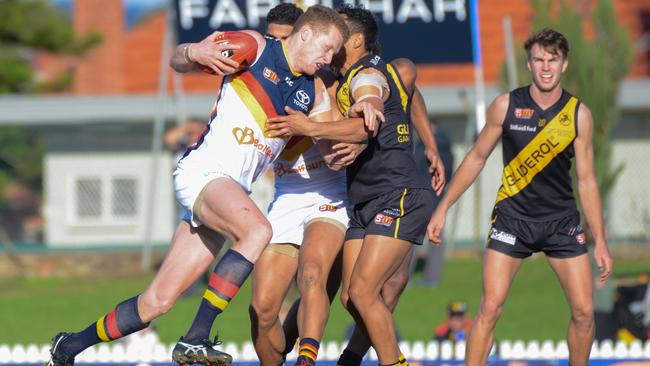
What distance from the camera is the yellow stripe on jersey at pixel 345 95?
6691mm

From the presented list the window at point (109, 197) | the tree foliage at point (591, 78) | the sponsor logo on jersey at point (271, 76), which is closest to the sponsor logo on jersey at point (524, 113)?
the sponsor logo on jersey at point (271, 76)

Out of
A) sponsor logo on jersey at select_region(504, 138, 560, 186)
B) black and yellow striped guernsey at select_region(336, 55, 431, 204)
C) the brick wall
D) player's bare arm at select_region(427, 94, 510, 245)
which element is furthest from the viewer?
the brick wall

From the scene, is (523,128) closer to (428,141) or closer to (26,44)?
(428,141)

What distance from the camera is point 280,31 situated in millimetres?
7023

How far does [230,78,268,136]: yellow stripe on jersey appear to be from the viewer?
6.29 metres

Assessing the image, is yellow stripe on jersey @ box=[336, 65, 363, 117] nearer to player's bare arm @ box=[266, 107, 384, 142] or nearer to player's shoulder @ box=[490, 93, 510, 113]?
player's bare arm @ box=[266, 107, 384, 142]

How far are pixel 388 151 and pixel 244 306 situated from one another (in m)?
9.34

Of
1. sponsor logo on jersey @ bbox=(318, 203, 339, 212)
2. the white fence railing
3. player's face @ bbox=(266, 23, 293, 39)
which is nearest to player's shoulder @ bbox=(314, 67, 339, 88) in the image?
player's face @ bbox=(266, 23, 293, 39)

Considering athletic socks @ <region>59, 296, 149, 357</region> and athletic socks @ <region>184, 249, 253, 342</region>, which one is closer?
athletic socks @ <region>184, 249, 253, 342</region>

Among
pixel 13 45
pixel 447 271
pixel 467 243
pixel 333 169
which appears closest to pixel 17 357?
pixel 333 169

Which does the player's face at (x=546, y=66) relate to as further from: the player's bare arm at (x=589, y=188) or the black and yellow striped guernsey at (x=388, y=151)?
the black and yellow striped guernsey at (x=388, y=151)

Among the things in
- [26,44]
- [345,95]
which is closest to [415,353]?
[345,95]

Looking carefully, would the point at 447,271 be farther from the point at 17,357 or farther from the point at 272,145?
the point at 272,145

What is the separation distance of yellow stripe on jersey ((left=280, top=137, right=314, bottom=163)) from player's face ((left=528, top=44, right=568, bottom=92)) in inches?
59.5
